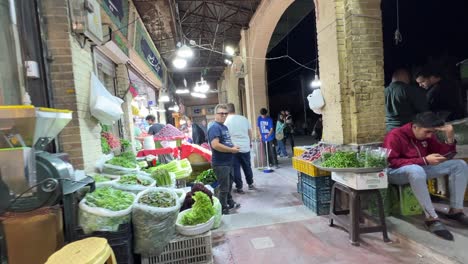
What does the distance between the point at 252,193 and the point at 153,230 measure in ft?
9.55

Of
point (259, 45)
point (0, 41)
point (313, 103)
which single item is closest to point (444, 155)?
point (313, 103)

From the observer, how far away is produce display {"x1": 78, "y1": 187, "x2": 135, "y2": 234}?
6.51ft

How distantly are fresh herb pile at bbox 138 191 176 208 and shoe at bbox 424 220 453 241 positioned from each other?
106 inches

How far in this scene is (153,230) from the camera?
2213 millimetres

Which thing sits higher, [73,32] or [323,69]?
[73,32]

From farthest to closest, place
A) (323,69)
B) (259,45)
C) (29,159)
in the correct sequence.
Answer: (259,45)
(323,69)
(29,159)

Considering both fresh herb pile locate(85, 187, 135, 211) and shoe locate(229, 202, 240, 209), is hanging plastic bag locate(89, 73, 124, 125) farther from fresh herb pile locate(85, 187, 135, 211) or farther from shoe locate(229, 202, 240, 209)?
shoe locate(229, 202, 240, 209)

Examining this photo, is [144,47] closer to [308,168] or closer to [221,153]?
[221,153]

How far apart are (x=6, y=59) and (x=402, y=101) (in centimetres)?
470

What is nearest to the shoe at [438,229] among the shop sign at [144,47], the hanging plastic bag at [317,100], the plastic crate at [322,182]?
the plastic crate at [322,182]

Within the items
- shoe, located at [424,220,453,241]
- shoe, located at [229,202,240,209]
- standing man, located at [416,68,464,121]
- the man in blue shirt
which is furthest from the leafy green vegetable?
the man in blue shirt

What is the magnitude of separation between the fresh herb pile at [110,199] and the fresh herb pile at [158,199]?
0.42ft

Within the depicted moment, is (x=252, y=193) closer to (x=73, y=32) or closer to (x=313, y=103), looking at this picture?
(x=313, y=103)

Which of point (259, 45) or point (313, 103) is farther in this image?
point (259, 45)
